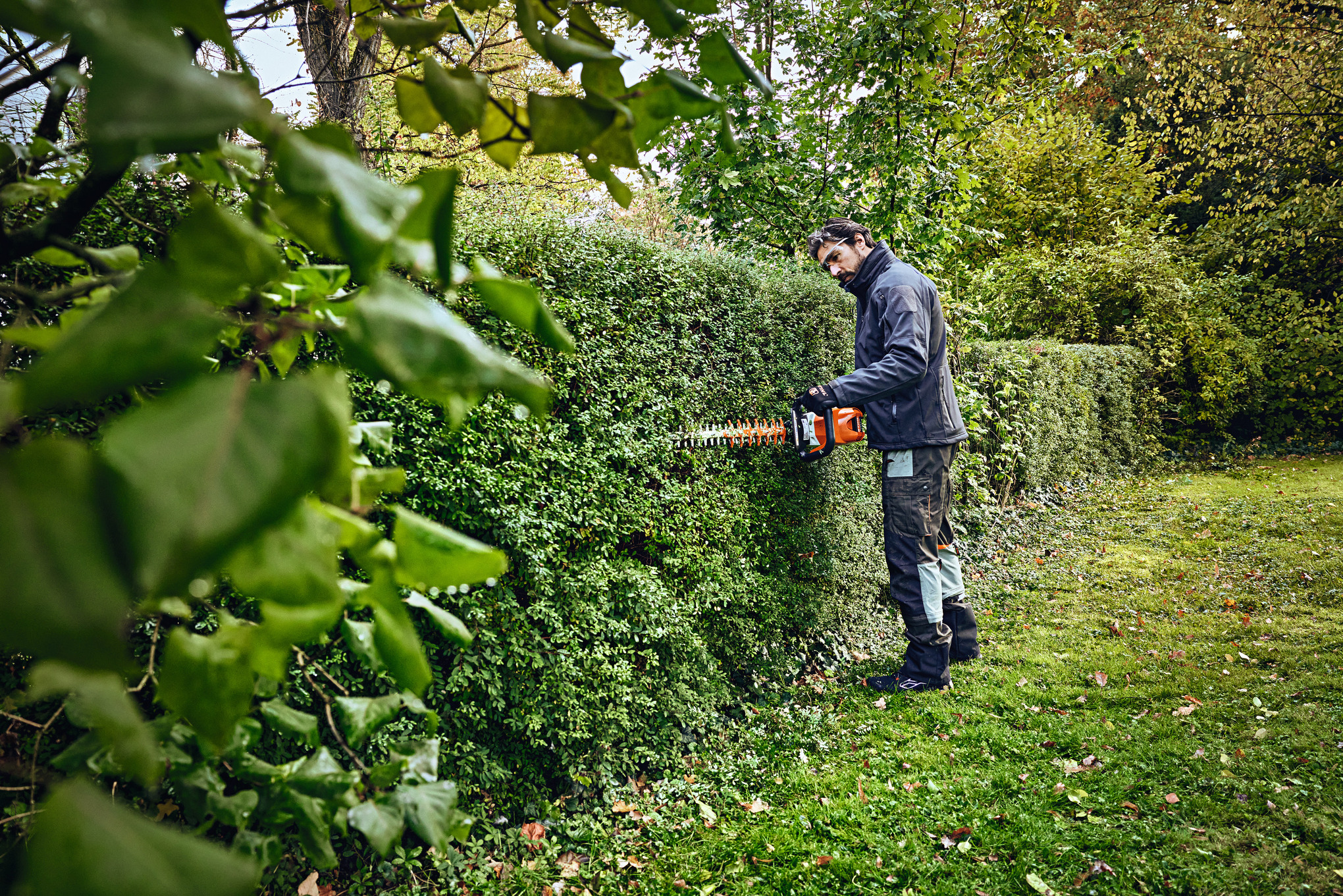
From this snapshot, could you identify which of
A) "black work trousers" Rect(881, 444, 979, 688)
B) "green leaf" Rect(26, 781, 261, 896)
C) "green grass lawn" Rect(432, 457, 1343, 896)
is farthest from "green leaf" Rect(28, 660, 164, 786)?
"black work trousers" Rect(881, 444, 979, 688)

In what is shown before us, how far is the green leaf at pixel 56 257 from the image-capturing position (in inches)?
22.8

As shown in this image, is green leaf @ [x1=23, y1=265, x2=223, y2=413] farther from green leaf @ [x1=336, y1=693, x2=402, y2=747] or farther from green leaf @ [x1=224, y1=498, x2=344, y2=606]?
green leaf @ [x1=336, y1=693, x2=402, y2=747]

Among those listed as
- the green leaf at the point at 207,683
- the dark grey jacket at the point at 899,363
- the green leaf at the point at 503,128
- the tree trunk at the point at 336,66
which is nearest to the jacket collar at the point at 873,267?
the dark grey jacket at the point at 899,363

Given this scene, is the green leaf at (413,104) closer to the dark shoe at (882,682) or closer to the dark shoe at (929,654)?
the dark shoe at (929,654)

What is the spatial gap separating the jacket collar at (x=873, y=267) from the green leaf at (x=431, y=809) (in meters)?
4.24

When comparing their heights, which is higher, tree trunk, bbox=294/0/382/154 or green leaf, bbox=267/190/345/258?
tree trunk, bbox=294/0/382/154

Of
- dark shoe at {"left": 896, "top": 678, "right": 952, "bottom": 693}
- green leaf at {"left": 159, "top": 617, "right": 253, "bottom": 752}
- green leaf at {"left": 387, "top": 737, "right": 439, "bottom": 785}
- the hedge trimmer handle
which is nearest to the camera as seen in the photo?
green leaf at {"left": 159, "top": 617, "right": 253, "bottom": 752}

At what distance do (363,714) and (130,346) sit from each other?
650mm

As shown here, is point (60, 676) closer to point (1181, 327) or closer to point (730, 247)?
point (730, 247)

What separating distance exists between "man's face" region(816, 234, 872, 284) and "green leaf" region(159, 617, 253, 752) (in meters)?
4.48

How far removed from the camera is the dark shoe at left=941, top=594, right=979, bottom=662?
4766mm

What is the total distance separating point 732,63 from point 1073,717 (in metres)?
4.66

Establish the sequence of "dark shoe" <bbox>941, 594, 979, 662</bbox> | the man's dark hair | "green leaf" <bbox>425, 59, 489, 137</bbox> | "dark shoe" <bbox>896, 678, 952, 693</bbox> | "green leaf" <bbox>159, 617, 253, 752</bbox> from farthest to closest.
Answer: "dark shoe" <bbox>941, 594, 979, 662</bbox>
the man's dark hair
"dark shoe" <bbox>896, 678, 952, 693</bbox>
"green leaf" <bbox>425, 59, 489, 137</bbox>
"green leaf" <bbox>159, 617, 253, 752</bbox>

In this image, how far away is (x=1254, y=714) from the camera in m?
3.94
